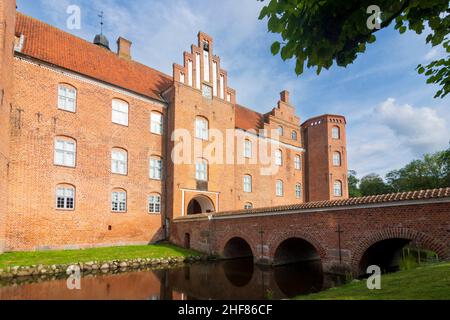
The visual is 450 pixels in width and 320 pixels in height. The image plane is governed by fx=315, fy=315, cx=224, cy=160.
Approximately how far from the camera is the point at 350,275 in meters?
10.9

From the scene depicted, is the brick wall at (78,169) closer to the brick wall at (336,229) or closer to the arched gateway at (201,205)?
the arched gateway at (201,205)

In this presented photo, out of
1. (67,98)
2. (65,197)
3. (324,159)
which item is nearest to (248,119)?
(324,159)

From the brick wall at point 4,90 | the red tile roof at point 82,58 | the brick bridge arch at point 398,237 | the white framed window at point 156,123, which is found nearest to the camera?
the brick bridge arch at point 398,237

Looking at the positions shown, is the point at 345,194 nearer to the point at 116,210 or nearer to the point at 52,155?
the point at 116,210

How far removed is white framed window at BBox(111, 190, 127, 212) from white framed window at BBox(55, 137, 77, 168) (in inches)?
114

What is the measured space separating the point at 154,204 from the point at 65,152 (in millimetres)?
6153

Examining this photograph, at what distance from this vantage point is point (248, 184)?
26.2 m

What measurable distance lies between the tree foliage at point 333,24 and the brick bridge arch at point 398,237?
7.90m

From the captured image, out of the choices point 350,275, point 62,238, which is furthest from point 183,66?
point 350,275

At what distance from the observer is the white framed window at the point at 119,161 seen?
61.0 feet

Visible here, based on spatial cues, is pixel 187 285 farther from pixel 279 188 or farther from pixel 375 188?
pixel 375 188

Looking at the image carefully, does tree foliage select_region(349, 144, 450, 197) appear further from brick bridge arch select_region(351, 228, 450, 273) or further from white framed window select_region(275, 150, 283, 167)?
brick bridge arch select_region(351, 228, 450, 273)

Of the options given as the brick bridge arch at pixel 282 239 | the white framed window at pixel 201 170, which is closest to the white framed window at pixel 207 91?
the white framed window at pixel 201 170

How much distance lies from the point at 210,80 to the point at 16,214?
14.9 m
